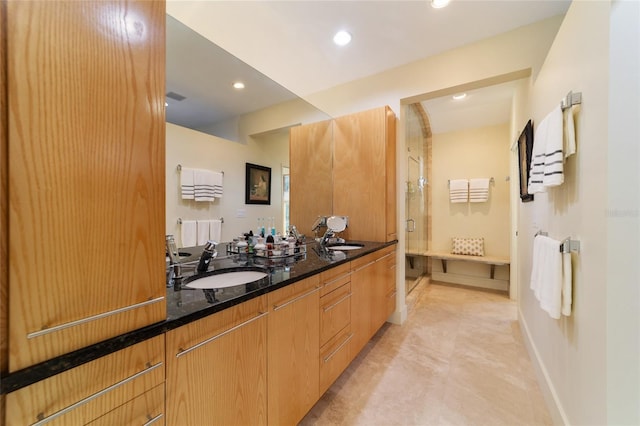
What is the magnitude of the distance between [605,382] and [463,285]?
3.46 metres

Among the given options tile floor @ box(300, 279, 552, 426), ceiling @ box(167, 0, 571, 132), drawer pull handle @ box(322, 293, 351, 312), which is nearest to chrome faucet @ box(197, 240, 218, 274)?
drawer pull handle @ box(322, 293, 351, 312)

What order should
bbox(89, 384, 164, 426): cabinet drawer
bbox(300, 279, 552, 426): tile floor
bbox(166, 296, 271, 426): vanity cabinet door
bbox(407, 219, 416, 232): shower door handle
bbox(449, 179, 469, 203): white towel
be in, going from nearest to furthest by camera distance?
bbox(89, 384, 164, 426): cabinet drawer < bbox(166, 296, 271, 426): vanity cabinet door < bbox(300, 279, 552, 426): tile floor < bbox(407, 219, 416, 232): shower door handle < bbox(449, 179, 469, 203): white towel

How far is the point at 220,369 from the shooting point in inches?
35.0

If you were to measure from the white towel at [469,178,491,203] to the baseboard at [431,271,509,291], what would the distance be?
129 centimetres

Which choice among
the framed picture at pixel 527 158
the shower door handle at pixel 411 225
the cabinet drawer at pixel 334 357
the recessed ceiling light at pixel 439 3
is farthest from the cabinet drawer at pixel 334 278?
the recessed ceiling light at pixel 439 3

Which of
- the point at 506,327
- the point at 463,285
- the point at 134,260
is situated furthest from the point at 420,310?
the point at 134,260

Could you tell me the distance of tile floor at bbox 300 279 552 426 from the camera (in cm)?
151

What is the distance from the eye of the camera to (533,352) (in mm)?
1985

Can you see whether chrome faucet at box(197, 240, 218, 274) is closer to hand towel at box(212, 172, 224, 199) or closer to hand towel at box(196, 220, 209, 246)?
hand towel at box(196, 220, 209, 246)

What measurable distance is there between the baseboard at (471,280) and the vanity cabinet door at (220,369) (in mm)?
4074

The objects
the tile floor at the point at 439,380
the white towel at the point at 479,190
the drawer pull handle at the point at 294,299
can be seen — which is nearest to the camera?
the drawer pull handle at the point at 294,299

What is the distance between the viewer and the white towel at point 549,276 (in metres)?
1.31

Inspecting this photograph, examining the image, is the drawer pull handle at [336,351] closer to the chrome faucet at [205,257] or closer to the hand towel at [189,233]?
the chrome faucet at [205,257]

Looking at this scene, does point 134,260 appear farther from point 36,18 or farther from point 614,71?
point 614,71
